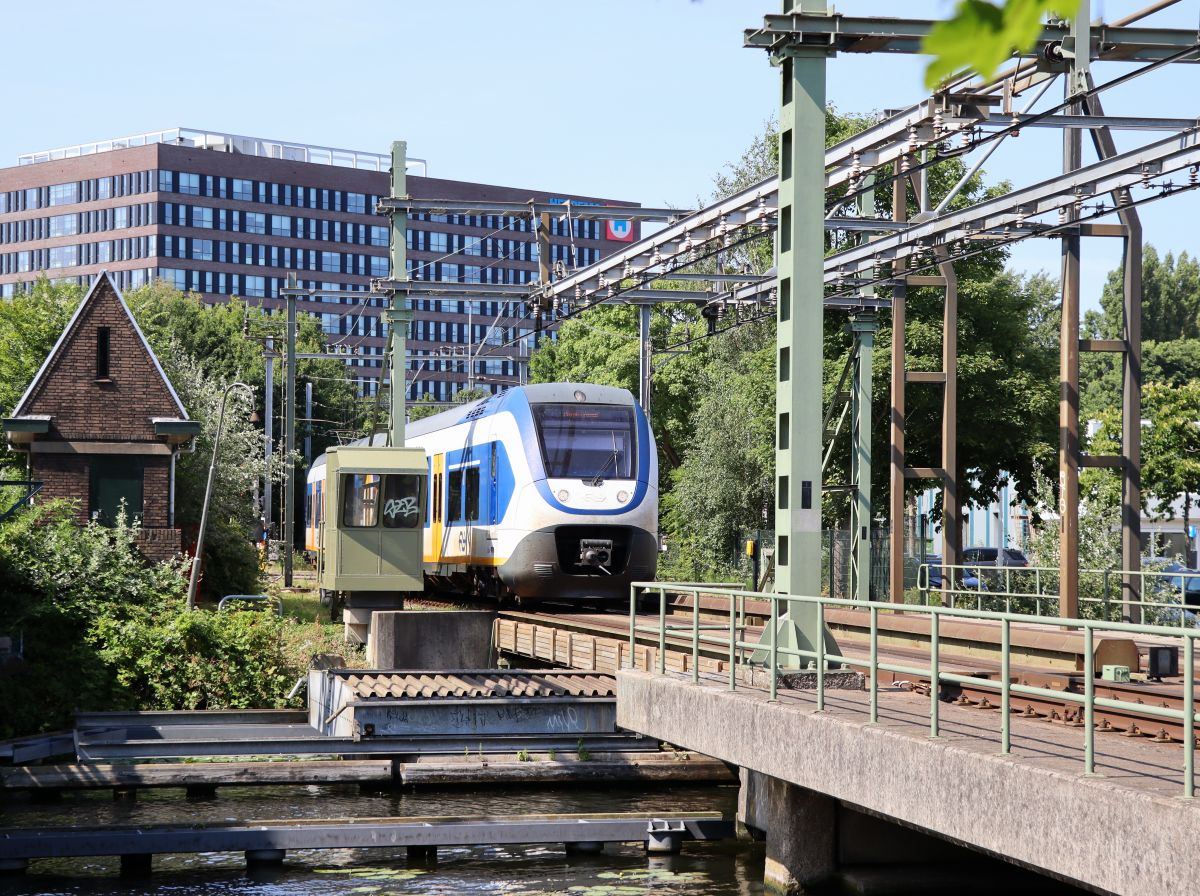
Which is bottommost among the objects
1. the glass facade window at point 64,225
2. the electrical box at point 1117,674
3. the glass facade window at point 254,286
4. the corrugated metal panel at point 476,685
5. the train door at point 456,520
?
the corrugated metal panel at point 476,685

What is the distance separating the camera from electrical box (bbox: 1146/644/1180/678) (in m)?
14.0

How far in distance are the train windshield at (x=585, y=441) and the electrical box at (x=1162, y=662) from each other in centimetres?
1305

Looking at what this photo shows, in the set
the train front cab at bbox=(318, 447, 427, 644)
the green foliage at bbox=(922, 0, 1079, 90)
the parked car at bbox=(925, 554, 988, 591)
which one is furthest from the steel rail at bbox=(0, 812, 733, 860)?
the parked car at bbox=(925, 554, 988, 591)

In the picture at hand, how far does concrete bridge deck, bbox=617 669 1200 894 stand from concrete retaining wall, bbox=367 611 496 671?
33.7ft

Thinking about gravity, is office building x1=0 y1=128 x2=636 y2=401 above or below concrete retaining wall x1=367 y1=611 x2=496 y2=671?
above

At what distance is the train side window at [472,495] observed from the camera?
29234 millimetres

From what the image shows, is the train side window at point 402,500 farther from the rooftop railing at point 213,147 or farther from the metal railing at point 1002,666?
the rooftop railing at point 213,147

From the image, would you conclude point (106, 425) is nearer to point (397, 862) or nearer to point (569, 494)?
point (569, 494)

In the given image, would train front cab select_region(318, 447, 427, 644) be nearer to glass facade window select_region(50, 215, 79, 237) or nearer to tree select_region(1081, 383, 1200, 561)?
tree select_region(1081, 383, 1200, 561)

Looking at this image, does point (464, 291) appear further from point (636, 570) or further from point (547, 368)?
point (547, 368)

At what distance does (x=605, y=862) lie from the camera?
15.1 meters

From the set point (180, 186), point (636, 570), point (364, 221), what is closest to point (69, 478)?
point (636, 570)

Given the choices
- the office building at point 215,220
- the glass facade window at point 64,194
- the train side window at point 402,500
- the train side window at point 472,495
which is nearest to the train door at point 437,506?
the train side window at point 472,495

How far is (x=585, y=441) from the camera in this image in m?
26.8
